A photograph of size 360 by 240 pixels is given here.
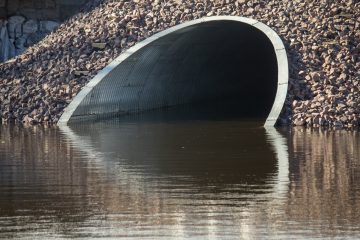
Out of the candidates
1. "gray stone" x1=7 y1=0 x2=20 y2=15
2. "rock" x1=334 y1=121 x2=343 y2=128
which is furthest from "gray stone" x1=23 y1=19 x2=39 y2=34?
"rock" x1=334 y1=121 x2=343 y2=128

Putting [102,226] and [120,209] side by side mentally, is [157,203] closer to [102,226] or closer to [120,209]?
[120,209]

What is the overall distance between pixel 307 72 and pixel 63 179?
9260mm

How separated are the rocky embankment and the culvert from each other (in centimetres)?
39

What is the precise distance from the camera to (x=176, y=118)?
997 inches

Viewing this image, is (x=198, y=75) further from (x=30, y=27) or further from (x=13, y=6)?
(x=13, y=6)

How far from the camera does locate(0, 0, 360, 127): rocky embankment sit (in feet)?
72.8

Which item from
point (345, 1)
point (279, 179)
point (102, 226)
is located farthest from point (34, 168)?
point (345, 1)

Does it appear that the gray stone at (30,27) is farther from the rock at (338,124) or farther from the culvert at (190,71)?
the rock at (338,124)

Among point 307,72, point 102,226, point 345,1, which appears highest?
point 345,1

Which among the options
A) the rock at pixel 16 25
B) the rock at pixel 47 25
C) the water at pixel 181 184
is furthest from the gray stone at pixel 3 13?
the water at pixel 181 184

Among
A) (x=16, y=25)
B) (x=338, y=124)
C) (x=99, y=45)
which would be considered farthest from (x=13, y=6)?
(x=338, y=124)

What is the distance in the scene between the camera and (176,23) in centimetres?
2517

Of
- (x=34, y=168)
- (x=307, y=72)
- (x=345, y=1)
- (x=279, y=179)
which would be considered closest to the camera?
(x=279, y=179)

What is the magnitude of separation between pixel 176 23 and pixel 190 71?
3.02 m
